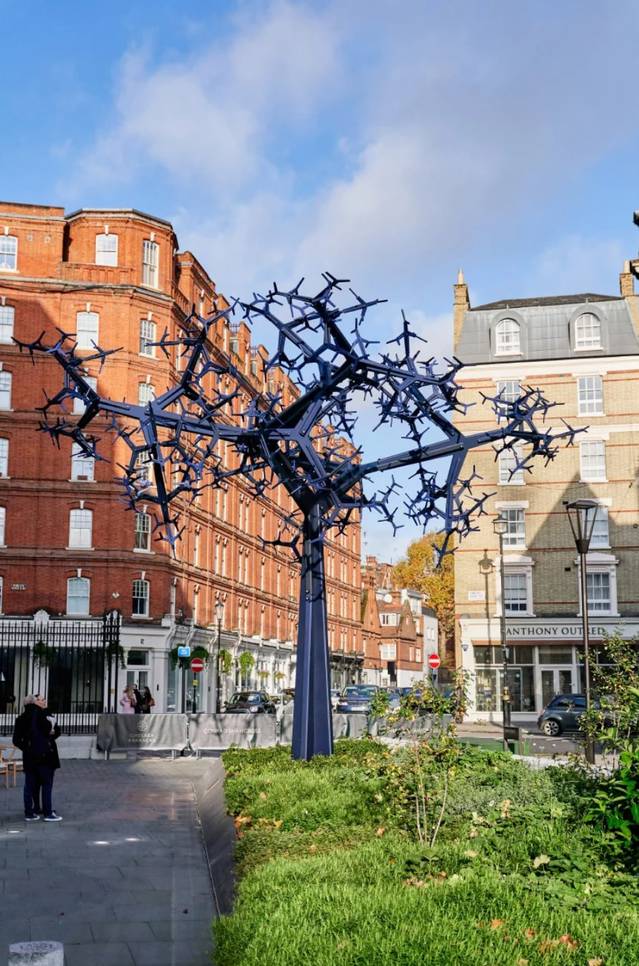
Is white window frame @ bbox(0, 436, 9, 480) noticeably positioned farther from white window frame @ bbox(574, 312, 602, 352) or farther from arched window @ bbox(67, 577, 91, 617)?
white window frame @ bbox(574, 312, 602, 352)

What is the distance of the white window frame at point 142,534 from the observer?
45562 millimetres

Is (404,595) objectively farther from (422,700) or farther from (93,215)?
(422,700)

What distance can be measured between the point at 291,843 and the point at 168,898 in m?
1.31

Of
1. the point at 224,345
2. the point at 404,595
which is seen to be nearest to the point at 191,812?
the point at 224,345

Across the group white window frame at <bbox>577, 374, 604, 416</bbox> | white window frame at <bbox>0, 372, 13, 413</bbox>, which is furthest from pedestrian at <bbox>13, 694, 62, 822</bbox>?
white window frame at <bbox>577, 374, 604, 416</bbox>

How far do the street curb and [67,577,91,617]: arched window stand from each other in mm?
26147

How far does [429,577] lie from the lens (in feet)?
292

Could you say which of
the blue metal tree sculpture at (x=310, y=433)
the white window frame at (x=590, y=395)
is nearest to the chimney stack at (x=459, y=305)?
the white window frame at (x=590, y=395)

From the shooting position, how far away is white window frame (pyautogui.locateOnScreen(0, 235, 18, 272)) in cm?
4572

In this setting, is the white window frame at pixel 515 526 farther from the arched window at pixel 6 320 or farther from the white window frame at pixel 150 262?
the arched window at pixel 6 320

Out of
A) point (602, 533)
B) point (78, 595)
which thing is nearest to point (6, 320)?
point (78, 595)

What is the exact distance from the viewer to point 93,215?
46.9 m

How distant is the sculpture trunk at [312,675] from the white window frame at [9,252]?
→ 108 ft

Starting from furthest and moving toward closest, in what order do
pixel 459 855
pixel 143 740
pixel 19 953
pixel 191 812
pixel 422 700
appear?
pixel 143 740
pixel 191 812
pixel 422 700
pixel 459 855
pixel 19 953
